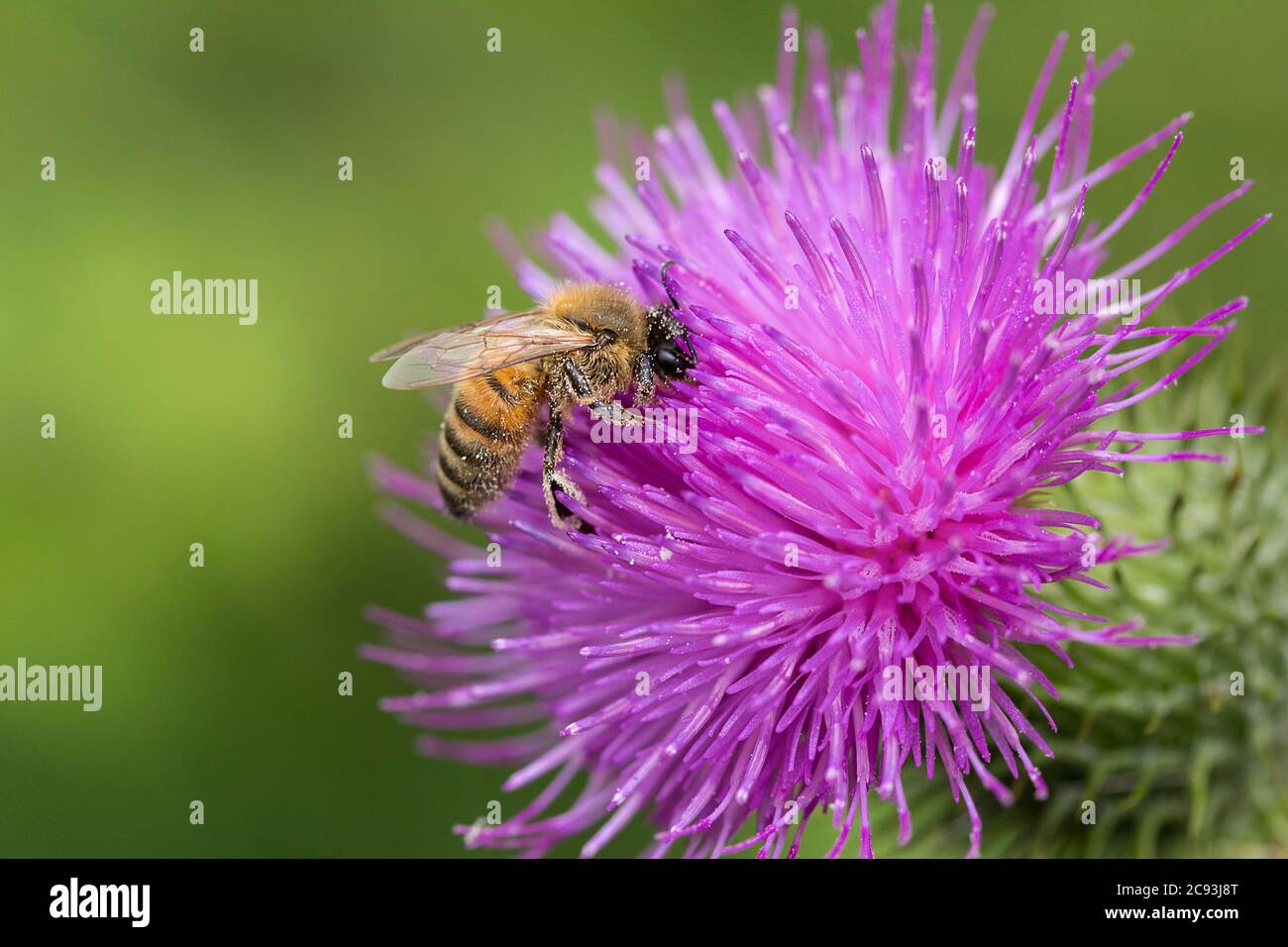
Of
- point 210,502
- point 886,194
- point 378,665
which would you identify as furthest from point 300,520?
point 886,194

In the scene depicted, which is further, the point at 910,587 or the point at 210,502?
the point at 210,502

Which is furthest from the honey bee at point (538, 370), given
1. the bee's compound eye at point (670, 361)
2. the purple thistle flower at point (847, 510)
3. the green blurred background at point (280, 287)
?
the green blurred background at point (280, 287)

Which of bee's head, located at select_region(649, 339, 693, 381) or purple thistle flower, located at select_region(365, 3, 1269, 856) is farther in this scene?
bee's head, located at select_region(649, 339, 693, 381)

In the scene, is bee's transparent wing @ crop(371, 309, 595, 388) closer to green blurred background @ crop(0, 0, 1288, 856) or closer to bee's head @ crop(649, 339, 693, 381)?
bee's head @ crop(649, 339, 693, 381)

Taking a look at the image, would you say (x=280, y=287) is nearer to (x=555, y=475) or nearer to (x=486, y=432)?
(x=486, y=432)

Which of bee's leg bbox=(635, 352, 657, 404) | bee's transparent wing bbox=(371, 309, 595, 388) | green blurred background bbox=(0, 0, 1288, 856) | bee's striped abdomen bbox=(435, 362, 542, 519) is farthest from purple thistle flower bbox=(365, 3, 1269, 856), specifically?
green blurred background bbox=(0, 0, 1288, 856)

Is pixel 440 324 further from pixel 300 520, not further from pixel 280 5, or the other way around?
pixel 280 5
